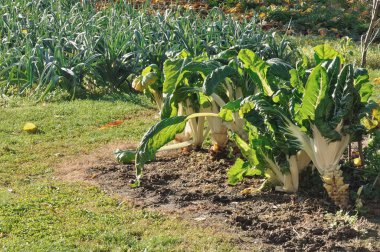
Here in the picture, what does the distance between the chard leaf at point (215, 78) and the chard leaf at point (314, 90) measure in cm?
65

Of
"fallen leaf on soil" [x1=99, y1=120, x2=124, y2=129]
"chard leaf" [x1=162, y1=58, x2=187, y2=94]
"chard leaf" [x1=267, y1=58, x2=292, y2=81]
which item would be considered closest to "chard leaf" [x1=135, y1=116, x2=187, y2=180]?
"chard leaf" [x1=162, y1=58, x2=187, y2=94]

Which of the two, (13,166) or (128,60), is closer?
(13,166)

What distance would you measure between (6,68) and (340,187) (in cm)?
493

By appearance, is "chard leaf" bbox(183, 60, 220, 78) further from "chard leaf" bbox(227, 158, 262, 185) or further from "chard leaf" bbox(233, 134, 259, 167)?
"chard leaf" bbox(227, 158, 262, 185)

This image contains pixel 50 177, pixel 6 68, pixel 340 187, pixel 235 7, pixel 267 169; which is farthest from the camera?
pixel 235 7

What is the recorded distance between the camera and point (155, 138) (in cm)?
566

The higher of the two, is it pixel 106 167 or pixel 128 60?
pixel 128 60

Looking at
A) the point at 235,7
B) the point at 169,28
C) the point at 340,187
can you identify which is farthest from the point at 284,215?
→ the point at 235,7

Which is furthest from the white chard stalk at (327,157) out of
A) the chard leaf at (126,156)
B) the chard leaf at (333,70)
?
the chard leaf at (126,156)

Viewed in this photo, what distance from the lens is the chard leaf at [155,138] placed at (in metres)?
5.56

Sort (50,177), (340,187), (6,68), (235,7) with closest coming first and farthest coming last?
1. (340,187)
2. (50,177)
3. (6,68)
4. (235,7)

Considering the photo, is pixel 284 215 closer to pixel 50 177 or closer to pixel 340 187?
pixel 340 187

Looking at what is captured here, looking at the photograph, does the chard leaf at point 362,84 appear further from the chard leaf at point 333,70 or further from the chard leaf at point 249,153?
the chard leaf at point 249,153

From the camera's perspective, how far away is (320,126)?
5.21 metres
